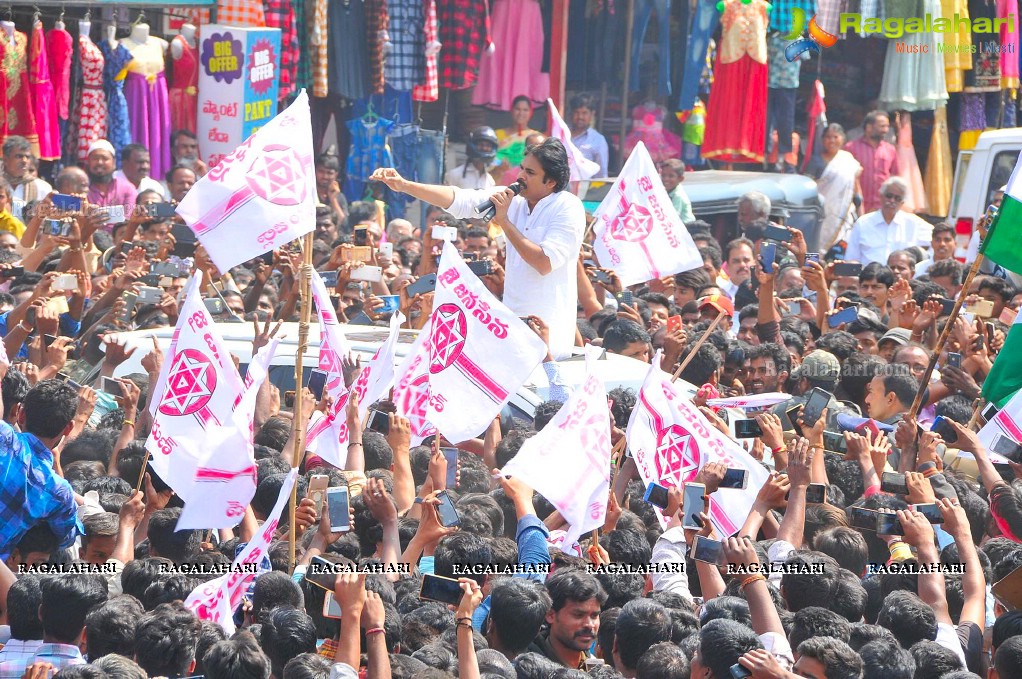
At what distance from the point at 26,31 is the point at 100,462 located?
25.7 feet

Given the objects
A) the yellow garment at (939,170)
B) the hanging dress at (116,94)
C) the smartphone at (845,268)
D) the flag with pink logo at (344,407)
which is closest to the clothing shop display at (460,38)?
the hanging dress at (116,94)

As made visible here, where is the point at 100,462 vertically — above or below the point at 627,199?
below

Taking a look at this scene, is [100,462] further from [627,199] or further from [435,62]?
[435,62]

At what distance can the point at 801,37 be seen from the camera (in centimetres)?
1683

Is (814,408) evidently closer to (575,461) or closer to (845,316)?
(575,461)

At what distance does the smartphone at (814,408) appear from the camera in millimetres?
7031

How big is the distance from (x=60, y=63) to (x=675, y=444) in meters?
8.52

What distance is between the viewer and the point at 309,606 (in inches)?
208

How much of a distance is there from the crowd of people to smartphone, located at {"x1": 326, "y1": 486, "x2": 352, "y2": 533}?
0.07m

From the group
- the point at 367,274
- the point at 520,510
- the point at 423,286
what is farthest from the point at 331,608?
the point at 367,274

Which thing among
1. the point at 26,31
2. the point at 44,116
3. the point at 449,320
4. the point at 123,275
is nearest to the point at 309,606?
the point at 449,320

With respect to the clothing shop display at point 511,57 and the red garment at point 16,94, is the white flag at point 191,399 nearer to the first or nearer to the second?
the red garment at point 16,94

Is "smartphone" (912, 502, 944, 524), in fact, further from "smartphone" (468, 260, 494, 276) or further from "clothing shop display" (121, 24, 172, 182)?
"clothing shop display" (121, 24, 172, 182)

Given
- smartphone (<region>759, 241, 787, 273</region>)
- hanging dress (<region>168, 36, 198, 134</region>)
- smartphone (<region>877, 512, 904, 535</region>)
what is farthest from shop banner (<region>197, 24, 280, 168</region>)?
smartphone (<region>877, 512, 904, 535</region>)
